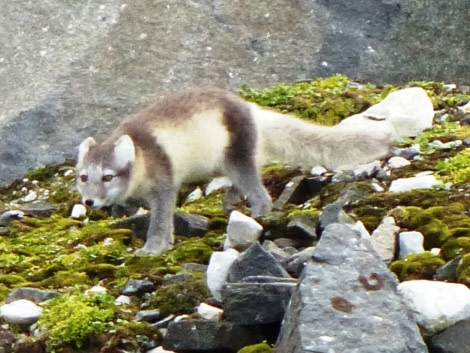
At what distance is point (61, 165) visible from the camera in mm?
9195

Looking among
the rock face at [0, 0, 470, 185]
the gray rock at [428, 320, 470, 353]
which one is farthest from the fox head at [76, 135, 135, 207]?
the gray rock at [428, 320, 470, 353]

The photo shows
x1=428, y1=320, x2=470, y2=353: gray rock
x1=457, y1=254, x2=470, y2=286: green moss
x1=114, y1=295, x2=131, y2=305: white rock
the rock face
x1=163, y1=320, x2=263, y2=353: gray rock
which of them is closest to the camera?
x1=428, y1=320, x2=470, y2=353: gray rock

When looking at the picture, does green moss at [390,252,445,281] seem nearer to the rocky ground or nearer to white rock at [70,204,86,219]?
the rocky ground

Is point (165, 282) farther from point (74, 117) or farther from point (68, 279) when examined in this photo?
point (74, 117)

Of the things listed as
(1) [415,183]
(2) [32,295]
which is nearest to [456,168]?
(1) [415,183]

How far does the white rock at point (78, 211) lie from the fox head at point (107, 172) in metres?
0.77

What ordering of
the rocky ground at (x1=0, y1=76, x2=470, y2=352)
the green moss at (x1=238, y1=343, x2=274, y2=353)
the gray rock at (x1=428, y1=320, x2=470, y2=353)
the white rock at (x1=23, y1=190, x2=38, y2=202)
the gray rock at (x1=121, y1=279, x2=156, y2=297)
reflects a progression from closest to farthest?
the gray rock at (x1=428, y1=320, x2=470, y2=353)
the green moss at (x1=238, y1=343, x2=274, y2=353)
the rocky ground at (x1=0, y1=76, x2=470, y2=352)
the gray rock at (x1=121, y1=279, x2=156, y2=297)
the white rock at (x1=23, y1=190, x2=38, y2=202)

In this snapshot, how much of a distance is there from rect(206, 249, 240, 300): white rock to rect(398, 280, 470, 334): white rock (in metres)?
0.90

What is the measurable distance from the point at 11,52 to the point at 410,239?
235 inches

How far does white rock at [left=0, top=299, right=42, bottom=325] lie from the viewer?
509cm

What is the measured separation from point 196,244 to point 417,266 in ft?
5.40

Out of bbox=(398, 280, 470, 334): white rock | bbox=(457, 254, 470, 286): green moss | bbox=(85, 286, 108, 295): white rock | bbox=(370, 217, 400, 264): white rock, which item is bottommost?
bbox=(85, 286, 108, 295): white rock

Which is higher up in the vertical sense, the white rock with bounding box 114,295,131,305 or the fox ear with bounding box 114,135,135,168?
the fox ear with bounding box 114,135,135,168

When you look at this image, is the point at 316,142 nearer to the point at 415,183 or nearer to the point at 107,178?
the point at 415,183
